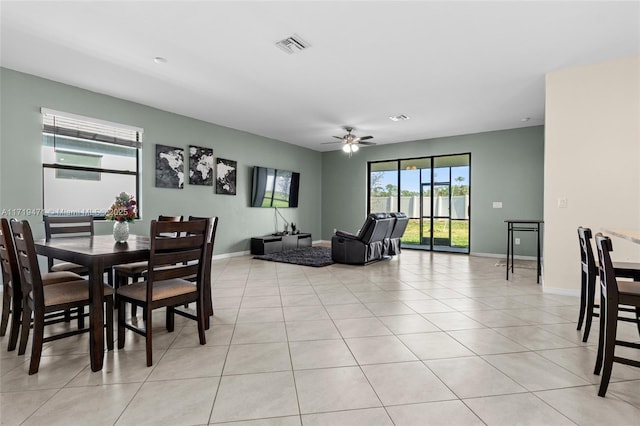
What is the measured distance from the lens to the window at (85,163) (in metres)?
4.44

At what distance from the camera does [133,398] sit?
5.96ft

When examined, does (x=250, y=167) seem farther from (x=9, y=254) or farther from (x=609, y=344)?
(x=609, y=344)

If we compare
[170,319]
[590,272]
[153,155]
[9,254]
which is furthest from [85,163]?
[590,272]

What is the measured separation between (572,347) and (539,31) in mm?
2866

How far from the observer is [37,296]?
208 centimetres

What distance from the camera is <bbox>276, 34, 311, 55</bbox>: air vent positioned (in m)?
3.28

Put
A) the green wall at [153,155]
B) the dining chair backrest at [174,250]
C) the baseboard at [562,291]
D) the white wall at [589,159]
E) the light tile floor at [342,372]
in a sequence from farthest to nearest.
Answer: the green wall at [153,155] < the baseboard at [562,291] < the white wall at [589,159] < the dining chair backrest at [174,250] < the light tile floor at [342,372]

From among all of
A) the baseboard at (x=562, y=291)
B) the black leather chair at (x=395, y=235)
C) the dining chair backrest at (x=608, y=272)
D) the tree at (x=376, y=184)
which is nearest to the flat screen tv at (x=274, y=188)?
the tree at (x=376, y=184)

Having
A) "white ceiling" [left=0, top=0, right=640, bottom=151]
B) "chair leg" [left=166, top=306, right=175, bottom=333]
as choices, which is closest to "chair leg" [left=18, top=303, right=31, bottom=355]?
"chair leg" [left=166, top=306, right=175, bottom=333]

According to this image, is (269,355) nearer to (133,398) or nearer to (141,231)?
(133,398)

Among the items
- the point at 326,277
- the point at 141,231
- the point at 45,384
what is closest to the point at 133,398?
the point at 45,384

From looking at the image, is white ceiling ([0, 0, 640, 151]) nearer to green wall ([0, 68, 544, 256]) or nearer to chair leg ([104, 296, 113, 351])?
green wall ([0, 68, 544, 256])

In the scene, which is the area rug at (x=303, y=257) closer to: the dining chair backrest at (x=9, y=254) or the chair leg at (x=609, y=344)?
the dining chair backrest at (x=9, y=254)

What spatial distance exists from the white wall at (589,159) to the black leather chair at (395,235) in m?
2.80
